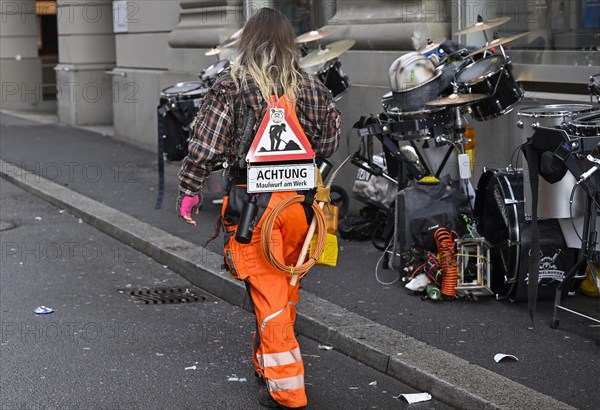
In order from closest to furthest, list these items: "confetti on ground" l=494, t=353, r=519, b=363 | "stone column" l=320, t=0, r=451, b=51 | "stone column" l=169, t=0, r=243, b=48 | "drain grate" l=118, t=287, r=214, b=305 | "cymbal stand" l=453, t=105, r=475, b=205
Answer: "confetti on ground" l=494, t=353, r=519, b=363 → "cymbal stand" l=453, t=105, r=475, b=205 → "drain grate" l=118, t=287, r=214, b=305 → "stone column" l=320, t=0, r=451, b=51 → "stone column" l=169, t=0, r=243, b=48

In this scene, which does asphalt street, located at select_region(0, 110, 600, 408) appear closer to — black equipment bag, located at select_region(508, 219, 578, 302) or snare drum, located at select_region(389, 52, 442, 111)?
black equipment bag, located at select_region(508, 219, 578, 302)

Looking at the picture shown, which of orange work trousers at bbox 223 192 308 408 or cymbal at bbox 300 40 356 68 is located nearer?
orange work trousers at bbox 223 192 308 408

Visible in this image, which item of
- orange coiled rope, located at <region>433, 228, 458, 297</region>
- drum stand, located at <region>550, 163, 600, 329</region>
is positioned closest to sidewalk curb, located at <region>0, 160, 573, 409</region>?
orange coiled rope, located at <region>433, 228, 458, 297</region>

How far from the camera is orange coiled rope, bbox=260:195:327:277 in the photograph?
5.07 m

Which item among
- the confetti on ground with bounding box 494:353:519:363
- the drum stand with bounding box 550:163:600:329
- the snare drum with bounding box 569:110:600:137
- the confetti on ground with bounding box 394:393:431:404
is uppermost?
the snare drum with bounding box 569:110:600:137

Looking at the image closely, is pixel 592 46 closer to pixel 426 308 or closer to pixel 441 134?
pixel 441 134

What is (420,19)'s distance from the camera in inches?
385

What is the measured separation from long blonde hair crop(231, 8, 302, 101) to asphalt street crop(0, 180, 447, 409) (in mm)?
1627

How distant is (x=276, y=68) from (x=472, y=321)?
88.8 inches

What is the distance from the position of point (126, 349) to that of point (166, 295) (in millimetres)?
1487

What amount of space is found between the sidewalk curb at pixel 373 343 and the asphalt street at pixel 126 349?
83 millimetres

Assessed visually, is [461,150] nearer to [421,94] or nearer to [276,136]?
[421,94]

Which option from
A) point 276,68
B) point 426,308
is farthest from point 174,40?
point 276,68

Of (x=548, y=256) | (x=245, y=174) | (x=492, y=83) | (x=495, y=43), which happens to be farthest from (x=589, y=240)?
(x=245, y=174)
